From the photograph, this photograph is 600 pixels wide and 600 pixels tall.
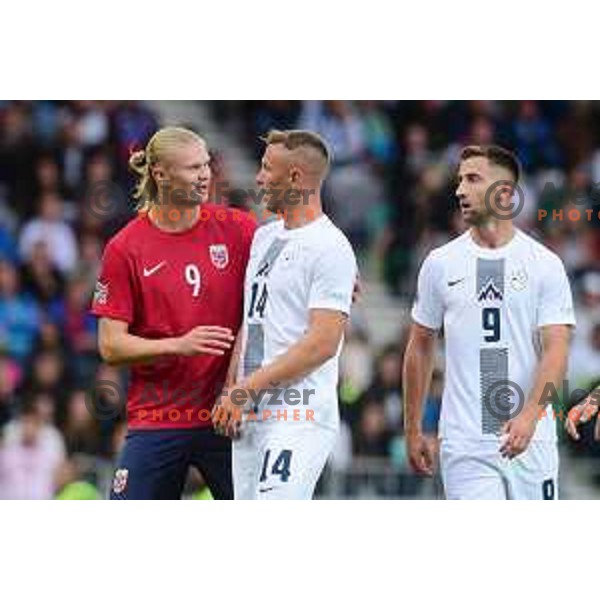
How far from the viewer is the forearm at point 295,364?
941cm

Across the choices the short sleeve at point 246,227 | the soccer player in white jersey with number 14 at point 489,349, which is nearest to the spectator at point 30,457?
the short sleeve at point 246,227

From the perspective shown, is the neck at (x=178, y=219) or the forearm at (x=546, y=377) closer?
the forearm at (x=546, y=377)

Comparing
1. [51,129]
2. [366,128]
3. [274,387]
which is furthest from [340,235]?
[51,129]

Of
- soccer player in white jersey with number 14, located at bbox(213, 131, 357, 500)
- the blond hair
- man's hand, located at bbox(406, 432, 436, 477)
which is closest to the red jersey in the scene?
soccer player in white jersey with number 14, located at bbox(213, 131, 357, 500)

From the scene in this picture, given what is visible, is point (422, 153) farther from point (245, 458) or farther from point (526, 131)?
point (245, 458)

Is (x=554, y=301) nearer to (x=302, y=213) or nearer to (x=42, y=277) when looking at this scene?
(x=302, y=213)

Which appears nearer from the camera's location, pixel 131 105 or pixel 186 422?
pixel 186 422

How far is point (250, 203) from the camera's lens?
1068cm

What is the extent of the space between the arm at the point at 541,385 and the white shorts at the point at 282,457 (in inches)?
35.1

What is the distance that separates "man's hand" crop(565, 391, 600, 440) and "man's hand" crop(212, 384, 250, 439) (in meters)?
2.02

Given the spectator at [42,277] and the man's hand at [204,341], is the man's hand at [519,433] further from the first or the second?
the spectator at [42,277]

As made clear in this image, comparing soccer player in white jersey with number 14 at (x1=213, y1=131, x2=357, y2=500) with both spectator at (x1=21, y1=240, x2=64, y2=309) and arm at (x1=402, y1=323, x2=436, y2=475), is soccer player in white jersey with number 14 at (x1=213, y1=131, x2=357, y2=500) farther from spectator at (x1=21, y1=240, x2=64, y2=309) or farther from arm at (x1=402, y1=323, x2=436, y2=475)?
spectator at (x1=21, y1=240, x2=64, y2=309)

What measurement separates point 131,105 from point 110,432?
6.68 feet

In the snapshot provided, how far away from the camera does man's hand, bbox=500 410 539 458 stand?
9.48 meters
